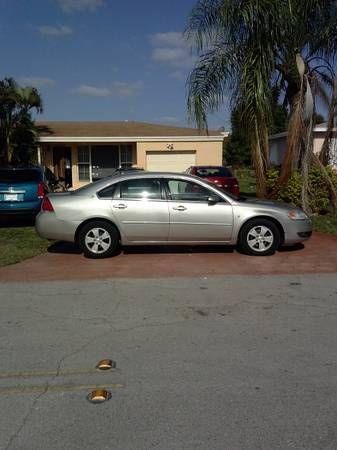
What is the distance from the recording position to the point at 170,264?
25.3 ft

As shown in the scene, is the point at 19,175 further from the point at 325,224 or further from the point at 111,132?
the point at 111,132

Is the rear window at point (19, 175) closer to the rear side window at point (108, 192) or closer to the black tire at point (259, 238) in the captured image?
the rear side window at point (108, 192)

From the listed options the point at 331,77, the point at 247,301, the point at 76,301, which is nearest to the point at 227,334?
the point at 247,301

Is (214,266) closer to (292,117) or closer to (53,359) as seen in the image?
(53,359)

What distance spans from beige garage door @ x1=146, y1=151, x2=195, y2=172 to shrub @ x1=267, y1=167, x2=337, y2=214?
10.9m

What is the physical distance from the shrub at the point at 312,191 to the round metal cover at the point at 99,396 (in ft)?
33.8

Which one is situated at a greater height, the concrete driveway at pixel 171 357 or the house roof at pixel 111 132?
the house roof at pixel 111 132

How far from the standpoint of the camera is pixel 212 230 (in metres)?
8.26

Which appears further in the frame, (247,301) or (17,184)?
(17,184)

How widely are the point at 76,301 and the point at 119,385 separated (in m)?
2.31

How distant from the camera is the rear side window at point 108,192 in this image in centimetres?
835

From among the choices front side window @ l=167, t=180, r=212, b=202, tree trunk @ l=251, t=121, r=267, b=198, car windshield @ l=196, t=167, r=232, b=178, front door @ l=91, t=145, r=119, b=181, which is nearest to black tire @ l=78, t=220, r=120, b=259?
front side window @ l=167, t=180, r=212, b=202

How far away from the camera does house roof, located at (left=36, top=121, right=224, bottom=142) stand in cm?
2306

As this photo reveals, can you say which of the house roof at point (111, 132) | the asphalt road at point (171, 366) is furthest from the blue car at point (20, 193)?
the house roof at point (111, 132)
